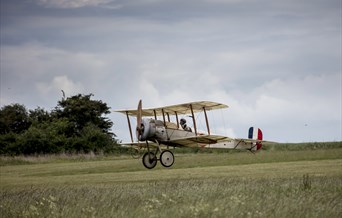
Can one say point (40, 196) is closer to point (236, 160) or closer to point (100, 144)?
point (236, 160)

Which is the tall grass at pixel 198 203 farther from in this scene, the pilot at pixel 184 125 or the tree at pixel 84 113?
the tree at pixel 84 113

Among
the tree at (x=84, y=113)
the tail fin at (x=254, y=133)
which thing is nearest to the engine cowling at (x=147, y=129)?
the tail fin at (x=254, y=133)

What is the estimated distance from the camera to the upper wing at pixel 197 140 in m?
32.6

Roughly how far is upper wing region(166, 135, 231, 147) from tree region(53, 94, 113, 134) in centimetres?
4081

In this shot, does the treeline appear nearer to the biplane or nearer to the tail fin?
the tail fin

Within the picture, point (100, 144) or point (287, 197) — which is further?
point (100, 144)

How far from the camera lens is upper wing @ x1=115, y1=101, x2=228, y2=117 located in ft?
103

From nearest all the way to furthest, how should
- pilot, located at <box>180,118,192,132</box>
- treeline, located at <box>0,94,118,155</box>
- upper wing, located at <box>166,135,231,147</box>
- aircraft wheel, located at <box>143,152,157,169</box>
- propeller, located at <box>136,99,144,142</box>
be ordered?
upper wing, located at <box>166,135,231,147</box> < propeller, located at <box>136,99,144,142</box> < pilot, located at <box>180,118,192,132</box> < aircraft wheel, located at <box>143,152,157,169</box> < treeline, located at <box>0,94,118,155</box>

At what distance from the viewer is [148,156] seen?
3491 centimetres

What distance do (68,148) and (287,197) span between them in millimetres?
50529

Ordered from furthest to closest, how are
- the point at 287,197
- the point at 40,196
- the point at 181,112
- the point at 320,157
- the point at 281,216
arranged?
the point at 320,157, the point at 181,112, the point at 40,196, the point at 287,197, the point at 281,216

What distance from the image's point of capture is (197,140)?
110 feet

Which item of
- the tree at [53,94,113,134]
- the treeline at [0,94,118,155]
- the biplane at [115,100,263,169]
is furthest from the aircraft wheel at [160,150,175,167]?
the tree at [53,94,113,134]

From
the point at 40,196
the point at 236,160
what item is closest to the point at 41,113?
the point at 236,160
